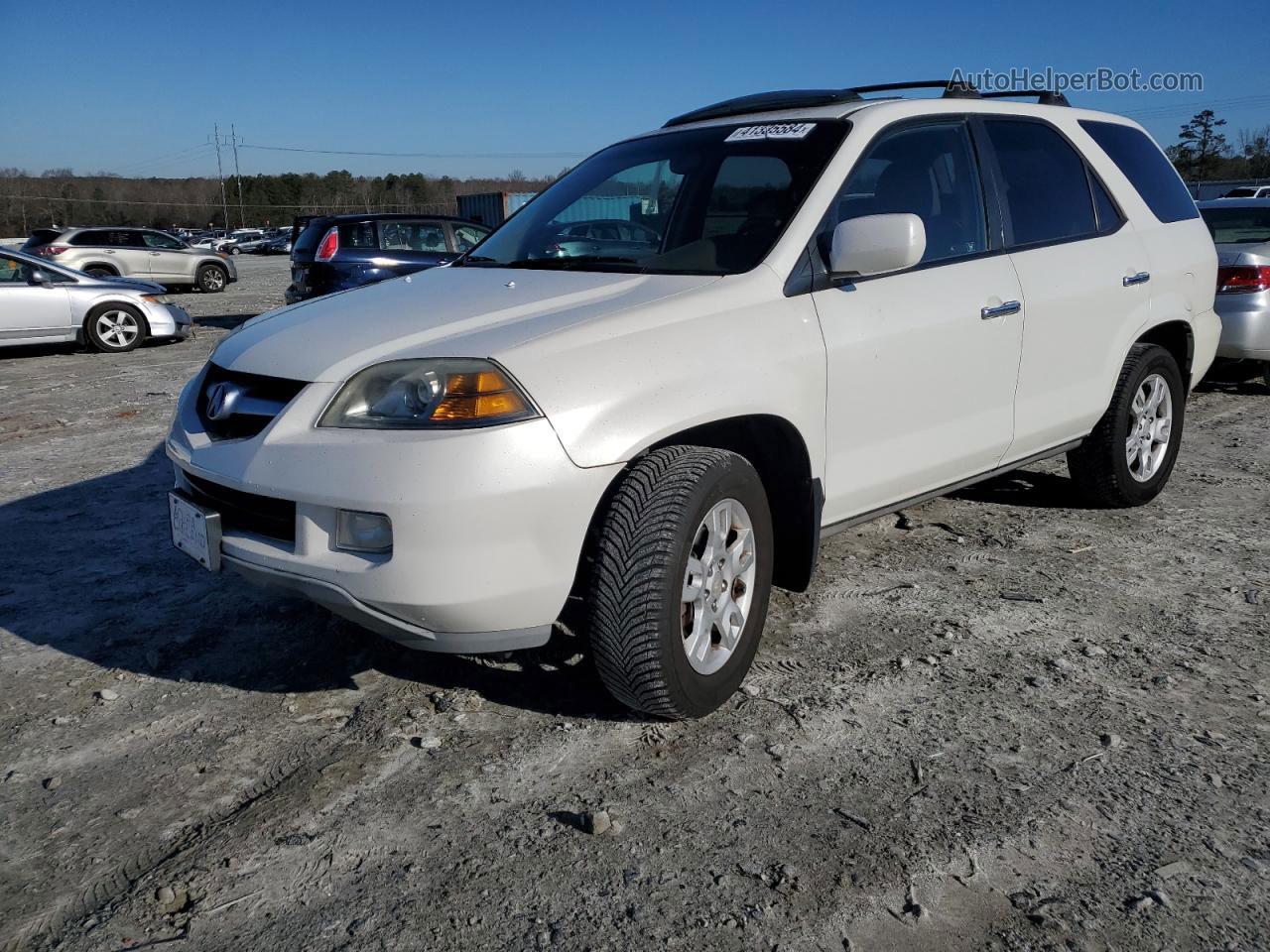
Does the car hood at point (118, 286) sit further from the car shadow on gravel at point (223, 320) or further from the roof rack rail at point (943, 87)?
the roof rack rail at point (943, 87)

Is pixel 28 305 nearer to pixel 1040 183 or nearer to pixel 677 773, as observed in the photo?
pixel 1040 183

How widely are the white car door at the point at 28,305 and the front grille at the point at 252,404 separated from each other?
10.2 m

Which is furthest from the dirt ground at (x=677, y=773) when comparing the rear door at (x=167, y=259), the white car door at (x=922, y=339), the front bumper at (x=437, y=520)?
the rear door at (x=167, y=259)

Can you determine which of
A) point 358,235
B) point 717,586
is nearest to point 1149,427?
point 717,586

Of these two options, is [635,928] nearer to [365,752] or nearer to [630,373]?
[365,752]

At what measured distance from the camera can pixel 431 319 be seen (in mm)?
3064

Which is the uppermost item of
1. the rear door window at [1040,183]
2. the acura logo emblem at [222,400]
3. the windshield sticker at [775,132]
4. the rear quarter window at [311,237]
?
the windshield sticker at [775,132]

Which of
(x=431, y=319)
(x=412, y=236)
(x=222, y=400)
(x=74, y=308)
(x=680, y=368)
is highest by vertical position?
(x=412, y=236)

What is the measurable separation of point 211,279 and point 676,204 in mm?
22372

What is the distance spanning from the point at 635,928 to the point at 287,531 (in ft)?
4.57

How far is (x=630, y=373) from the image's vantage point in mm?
2818

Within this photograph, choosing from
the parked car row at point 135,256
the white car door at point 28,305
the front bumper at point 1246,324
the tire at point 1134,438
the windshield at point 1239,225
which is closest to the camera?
the tire at point 1134,438

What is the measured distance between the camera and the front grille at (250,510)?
2.87 meters

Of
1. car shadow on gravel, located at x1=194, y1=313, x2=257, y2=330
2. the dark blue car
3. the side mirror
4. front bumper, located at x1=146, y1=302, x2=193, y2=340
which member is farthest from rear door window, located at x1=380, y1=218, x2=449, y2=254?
the side mirror
